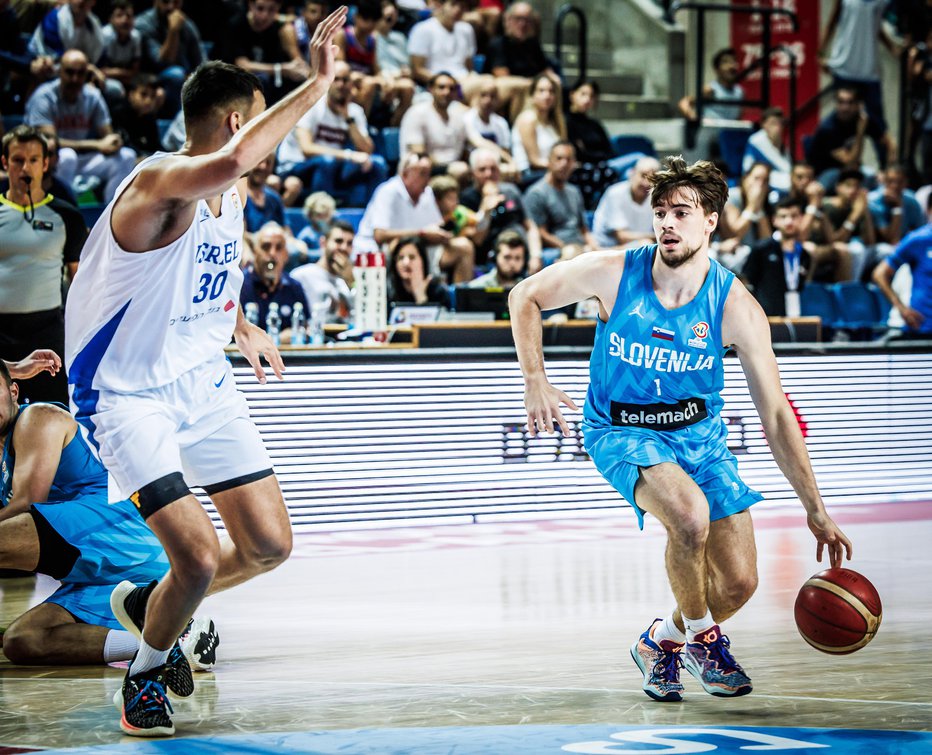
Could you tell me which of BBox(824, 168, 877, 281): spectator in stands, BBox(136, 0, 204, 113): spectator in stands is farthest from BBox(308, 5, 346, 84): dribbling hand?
BBox(824, 168, 877, 281): spectator in stands

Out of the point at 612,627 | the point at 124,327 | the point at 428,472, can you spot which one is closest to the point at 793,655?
the point at 612,627

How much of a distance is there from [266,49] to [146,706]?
9.47m

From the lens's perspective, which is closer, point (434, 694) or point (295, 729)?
point (295, 729)

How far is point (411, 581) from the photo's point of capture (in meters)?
7.15

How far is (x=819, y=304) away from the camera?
13.2 meters

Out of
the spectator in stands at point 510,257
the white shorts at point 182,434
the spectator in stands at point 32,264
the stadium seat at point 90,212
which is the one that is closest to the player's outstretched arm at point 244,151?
the white shorts at point 182,434

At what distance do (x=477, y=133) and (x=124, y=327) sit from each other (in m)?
9.00

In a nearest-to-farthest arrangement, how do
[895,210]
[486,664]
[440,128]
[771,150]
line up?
[486,664], [440,128], [895,210], [771,150]

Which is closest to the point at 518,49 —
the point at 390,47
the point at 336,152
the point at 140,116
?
the point at 390,47

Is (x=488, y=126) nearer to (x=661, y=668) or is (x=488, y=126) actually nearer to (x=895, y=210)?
(x=895, y=210)

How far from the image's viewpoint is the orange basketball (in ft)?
14.8

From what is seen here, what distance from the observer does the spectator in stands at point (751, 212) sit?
13102 mm

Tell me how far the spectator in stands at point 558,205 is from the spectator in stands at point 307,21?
2.34m

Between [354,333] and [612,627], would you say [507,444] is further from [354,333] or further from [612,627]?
[612,627]
